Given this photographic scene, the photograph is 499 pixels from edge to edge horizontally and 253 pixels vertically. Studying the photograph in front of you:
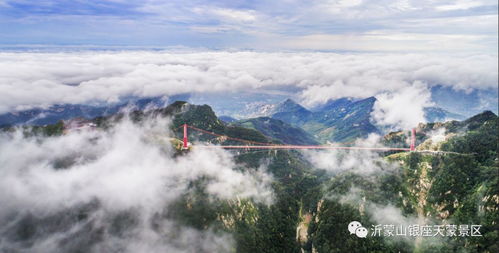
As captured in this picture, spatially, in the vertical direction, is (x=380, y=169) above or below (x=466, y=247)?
above

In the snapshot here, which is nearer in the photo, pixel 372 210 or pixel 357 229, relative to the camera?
pixel 357 229

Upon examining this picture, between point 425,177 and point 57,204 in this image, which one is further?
point 57,204

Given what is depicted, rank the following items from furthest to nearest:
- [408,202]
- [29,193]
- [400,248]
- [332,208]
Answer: [29,193]
[332,208]
[408,202]
[400,248]

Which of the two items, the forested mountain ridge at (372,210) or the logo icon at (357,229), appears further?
the logo icon at (357,229)

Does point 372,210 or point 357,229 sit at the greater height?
point 372,210

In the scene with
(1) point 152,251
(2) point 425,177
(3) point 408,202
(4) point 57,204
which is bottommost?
(1) point 152,251

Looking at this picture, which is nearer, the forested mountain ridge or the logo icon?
the forested mountain ridge

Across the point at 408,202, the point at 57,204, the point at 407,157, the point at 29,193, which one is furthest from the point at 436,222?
the point at 29,193

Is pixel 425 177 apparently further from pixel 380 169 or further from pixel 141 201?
pixel 141 201
